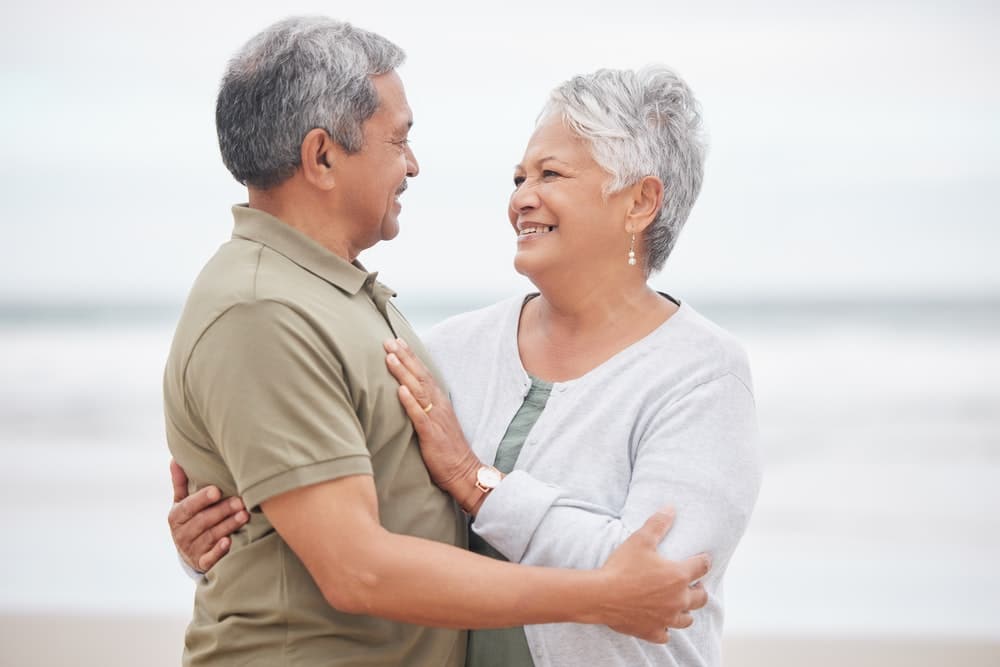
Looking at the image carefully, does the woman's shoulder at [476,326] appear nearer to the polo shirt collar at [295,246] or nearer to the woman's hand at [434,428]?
the woman's hand at [434,428]

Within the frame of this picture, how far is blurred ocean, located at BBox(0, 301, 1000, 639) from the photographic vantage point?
16.5ft

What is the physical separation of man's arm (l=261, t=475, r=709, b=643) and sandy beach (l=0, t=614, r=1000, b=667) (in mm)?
2645

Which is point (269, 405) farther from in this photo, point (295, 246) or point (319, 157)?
point (319, 157)

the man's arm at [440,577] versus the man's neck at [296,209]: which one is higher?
the man's neck at [296,209]

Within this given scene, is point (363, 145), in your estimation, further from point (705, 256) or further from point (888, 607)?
point (705, 256)

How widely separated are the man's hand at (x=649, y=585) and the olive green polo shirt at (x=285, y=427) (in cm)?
33

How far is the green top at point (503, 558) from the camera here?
89.2 inches

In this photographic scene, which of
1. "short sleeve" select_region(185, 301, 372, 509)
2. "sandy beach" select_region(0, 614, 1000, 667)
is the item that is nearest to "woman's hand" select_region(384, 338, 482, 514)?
"short sleeve" select_region(185, 301, 372, 509)

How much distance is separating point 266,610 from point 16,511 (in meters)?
4.96

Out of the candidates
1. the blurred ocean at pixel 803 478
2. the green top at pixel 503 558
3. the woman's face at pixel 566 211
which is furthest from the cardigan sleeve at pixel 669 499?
the blurred ocean at pixel 803 478

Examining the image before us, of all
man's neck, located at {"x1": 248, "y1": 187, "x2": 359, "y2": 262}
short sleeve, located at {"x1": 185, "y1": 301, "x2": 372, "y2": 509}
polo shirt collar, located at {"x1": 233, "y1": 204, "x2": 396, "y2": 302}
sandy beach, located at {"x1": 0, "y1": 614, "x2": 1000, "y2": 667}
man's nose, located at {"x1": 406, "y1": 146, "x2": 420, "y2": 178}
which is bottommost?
sandy beach, located at {"x1": 0, "y1": 614, "x2": 1000, "y2": 667}

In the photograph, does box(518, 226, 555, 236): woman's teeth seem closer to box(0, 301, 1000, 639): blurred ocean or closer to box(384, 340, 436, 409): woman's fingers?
box(384, 340, 436, 409): woman's fingers

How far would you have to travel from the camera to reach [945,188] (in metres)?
15.9

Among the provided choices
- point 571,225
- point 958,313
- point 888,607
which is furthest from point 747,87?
point 571,225
